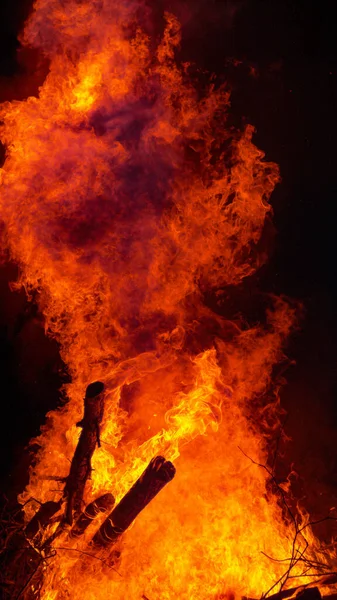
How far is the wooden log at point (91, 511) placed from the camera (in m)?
4.34

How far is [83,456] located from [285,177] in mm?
5170

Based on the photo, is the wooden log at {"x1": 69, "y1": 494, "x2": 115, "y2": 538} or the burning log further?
the wooden log at {"x1": 69, "y1": 494, "x2": 115, "y2": 538}

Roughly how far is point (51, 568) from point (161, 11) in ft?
24.6

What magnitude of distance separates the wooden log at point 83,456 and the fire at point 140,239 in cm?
106

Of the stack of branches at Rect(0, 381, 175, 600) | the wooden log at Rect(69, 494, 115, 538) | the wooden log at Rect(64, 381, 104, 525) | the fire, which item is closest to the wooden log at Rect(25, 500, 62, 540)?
the stack of branches at Rect(0, 381, 175, 600)

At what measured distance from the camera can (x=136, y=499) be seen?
14.0ft

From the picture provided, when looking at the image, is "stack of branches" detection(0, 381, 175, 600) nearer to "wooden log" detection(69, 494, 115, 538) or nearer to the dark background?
"wooden log" detection(69, 494, 115, 538)

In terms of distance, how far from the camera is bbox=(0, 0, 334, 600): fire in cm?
559

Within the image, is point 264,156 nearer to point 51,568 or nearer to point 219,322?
point 219,322

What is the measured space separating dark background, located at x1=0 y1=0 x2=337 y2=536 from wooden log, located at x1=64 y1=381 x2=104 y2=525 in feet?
7.21

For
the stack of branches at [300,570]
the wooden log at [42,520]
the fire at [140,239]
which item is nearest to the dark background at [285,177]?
the fire at [140,239]

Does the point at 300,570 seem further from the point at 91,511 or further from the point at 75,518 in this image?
the point at 75,518

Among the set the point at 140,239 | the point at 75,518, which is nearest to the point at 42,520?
the point at 75,518

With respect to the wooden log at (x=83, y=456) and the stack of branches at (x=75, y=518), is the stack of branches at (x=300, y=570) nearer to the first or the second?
the stack of branches at (x=75, y=518)
